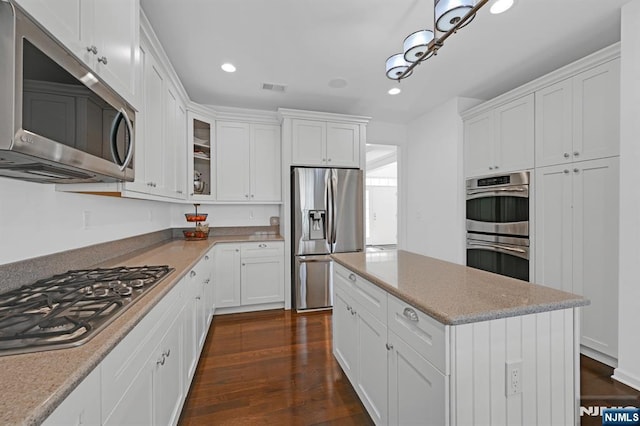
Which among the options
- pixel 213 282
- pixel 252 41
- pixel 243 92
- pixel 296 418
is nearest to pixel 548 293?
pixel 296 418

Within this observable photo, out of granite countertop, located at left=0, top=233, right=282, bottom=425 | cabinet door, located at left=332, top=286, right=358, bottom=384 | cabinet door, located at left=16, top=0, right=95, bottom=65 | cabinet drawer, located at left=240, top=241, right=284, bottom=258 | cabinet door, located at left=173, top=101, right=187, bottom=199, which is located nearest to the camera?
granite countertop, located at left=0, top=233, right=282, bottom=425

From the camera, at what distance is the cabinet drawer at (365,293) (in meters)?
1.45

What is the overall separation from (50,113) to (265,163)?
9.53ft

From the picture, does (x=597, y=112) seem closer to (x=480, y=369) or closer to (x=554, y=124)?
(x=554, y=124)

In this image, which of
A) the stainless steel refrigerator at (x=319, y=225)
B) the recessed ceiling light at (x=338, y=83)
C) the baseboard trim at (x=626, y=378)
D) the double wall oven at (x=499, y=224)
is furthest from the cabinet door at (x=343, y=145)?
the baseboard trim at (x=626, y=378)

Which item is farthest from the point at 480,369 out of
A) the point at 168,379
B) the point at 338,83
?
the point at 338,83

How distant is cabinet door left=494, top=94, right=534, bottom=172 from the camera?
109 inches

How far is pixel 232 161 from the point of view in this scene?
366cm

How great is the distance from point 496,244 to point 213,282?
10.3 ft

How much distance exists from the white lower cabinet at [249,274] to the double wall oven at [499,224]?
92.0 inches

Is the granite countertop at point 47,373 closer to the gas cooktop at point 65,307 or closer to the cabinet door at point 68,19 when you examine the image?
the gas cooktop at point 65,307

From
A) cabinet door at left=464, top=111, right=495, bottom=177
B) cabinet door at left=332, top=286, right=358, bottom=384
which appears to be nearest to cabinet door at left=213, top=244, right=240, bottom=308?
cabinet door at left=332, top=286, right=358, bottom=384

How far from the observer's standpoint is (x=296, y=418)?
5.59 ft

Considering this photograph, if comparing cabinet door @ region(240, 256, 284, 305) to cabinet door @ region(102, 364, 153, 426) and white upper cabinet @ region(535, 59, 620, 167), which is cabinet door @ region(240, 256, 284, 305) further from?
white upper cabinet @ region(535, 59, 620, 167)
